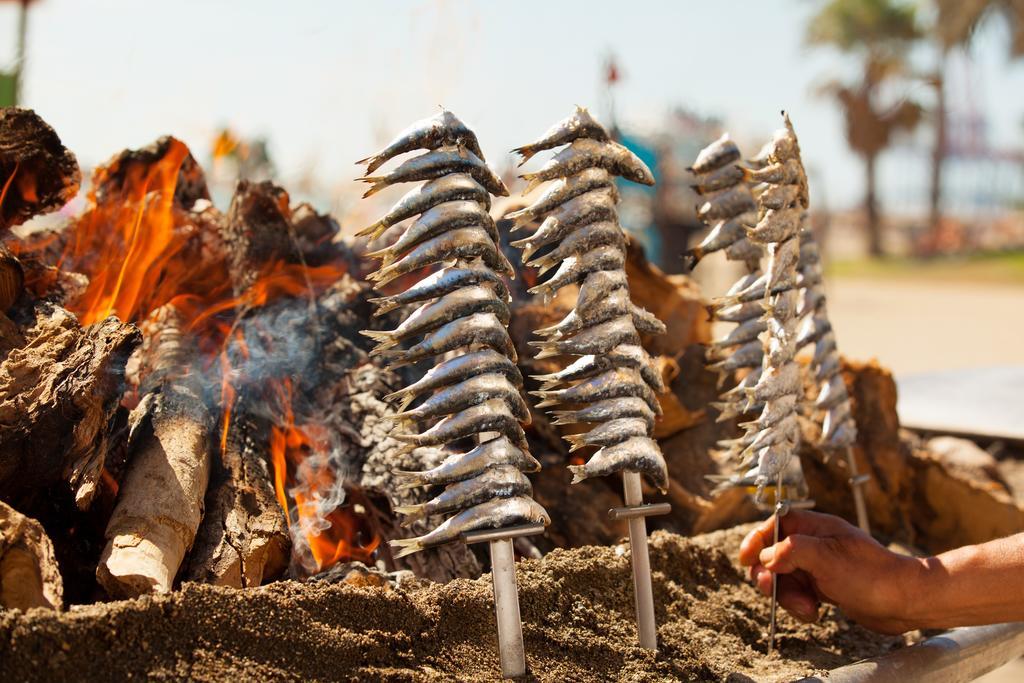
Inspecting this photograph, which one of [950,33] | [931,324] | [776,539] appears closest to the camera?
[776,539]

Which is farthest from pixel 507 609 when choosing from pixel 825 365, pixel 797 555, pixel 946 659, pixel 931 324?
pixel 931 324

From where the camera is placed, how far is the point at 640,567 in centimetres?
230

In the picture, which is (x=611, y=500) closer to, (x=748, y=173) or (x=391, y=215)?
(x=748, y=173)

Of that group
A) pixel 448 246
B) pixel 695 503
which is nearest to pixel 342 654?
pixel 448 246

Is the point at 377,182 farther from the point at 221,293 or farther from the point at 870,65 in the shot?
the point at 870,65

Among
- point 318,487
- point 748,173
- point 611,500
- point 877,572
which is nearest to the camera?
point 877,572

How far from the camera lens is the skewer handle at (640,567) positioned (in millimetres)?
2254

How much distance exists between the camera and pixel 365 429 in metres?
3.01

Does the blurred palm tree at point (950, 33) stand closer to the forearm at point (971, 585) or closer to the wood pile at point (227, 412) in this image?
the wood pile at point (227, 412)

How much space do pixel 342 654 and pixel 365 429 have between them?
1078mm

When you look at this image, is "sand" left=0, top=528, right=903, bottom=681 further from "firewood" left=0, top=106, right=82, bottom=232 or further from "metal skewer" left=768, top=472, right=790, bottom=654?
"firewood" left=0, top=106, right=82, bottom=232

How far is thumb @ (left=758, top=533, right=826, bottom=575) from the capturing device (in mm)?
2443

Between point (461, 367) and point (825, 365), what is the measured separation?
153 centimetres

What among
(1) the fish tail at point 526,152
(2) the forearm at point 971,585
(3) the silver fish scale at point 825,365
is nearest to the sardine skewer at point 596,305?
(1) the fish tail at point 526,152
